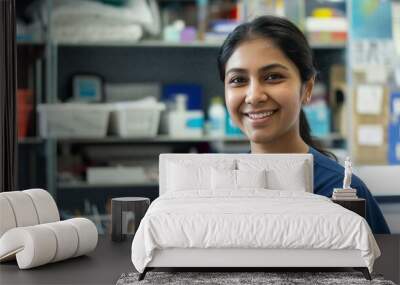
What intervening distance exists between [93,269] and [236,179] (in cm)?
90

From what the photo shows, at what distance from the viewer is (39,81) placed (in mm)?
5438

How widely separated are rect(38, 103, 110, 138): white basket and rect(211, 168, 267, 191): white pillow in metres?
1.80

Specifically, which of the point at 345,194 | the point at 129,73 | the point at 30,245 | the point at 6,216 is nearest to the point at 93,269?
the point at 30,245

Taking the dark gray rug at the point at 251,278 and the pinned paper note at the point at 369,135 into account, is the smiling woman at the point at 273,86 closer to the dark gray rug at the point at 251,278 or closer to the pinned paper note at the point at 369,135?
the dark gray rug at the point at 251,278

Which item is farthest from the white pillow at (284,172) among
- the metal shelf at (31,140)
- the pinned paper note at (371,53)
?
the metal shelf at (31,140)

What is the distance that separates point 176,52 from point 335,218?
3033 mm

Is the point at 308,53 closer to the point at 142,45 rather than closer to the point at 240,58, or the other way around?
the point at 240,58

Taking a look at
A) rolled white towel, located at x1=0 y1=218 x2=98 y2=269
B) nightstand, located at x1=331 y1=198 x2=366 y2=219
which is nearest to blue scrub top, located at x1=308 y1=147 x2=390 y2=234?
nightstand, located at x1=331 y1=198 x2=366 y2=219

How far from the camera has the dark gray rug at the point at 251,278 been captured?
2984 millimetres

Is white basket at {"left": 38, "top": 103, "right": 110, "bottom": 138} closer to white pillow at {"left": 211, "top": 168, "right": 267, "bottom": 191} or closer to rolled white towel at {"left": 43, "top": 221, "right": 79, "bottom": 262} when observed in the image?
white pillow at {"left": 211, "top": 168, "right": 267, "bottom": 191}

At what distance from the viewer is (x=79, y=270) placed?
3.27 meters

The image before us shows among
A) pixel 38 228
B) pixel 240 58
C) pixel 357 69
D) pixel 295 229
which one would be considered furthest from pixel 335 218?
pixel 357 69

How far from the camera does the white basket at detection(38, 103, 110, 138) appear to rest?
17.8 ft

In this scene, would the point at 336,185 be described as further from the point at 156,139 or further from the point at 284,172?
the point at 156,139
